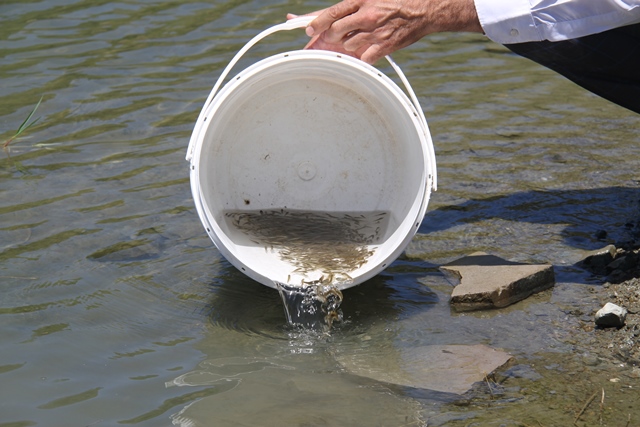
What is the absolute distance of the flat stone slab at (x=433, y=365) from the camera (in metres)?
2.84

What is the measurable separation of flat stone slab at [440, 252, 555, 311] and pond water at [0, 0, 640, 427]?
7 centimetres

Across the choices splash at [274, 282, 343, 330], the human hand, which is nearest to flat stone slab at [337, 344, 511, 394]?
splash at [274, 282, 343, 330]

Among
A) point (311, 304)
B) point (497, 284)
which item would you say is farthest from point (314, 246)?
point (497, 284)

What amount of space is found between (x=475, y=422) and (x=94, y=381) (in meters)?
1.21

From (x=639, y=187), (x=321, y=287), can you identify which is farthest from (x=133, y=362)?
(x=639, y=187)

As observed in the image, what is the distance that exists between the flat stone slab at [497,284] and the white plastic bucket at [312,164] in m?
0.33

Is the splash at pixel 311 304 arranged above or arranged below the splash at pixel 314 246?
below

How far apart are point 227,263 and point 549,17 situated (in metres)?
1.62

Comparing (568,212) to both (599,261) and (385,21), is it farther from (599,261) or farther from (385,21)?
(385,21)

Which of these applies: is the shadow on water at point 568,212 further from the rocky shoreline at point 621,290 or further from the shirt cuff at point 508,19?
the shirt cuff at point 508,19

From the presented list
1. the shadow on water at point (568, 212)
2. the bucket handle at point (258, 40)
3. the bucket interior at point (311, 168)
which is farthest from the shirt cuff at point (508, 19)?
the shadow on water at point (568, 212)

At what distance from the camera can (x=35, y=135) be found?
15.7ft

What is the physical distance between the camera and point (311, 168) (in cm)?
384

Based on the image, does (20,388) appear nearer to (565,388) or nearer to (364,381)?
(364,381)
